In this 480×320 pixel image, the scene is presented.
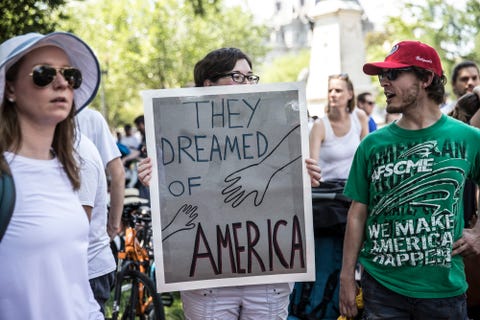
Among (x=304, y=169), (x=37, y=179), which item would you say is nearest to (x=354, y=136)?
(x=304, y=169)

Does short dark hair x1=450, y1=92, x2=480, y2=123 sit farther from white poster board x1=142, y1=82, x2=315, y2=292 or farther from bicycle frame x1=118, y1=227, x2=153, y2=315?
bicycle frame x1=118, y1=227, x2=153, y2=315

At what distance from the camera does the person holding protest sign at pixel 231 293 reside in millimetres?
3330

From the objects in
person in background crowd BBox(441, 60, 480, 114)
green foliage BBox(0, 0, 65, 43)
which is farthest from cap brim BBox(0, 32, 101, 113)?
person in background crowd BBox(441, 60, 480, 114)

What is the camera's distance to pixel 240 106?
11.4 feet

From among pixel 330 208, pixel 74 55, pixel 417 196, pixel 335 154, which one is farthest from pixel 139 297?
pixel 74 55

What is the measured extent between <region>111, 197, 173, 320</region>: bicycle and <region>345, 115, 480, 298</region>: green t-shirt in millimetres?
2721

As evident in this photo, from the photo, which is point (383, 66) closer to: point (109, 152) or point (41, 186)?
point (41, 186)

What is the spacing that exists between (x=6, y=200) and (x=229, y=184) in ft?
4.59

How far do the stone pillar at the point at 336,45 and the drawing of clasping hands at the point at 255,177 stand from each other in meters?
14.9

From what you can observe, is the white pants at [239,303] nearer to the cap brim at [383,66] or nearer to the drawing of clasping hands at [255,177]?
the drawing of clasping hands at [255,177]

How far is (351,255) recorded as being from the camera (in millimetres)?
3453

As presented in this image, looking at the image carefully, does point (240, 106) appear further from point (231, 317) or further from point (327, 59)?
point (327, 59)

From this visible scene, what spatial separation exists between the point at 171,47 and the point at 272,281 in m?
43.2

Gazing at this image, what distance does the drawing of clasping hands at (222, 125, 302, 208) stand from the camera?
344cm
